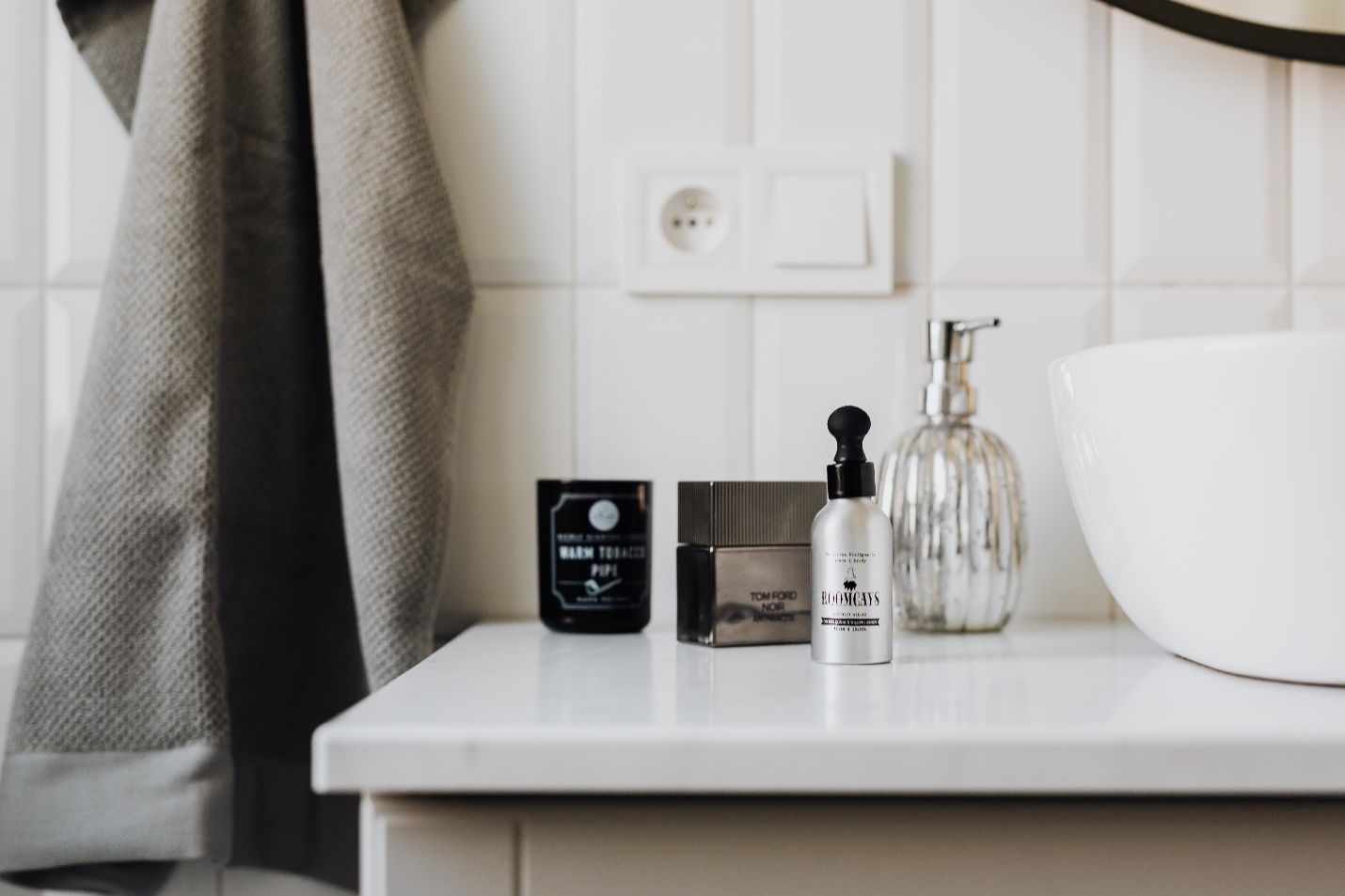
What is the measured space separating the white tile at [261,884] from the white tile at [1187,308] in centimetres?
71

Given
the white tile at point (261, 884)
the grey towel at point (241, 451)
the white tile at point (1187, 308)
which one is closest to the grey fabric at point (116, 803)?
the grey towel at point (241, 451)

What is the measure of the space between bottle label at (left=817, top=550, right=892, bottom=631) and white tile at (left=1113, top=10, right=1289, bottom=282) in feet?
1.26

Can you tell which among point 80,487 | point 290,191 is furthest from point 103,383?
point 290,191

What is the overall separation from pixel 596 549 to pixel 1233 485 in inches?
13.8

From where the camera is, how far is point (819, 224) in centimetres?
74

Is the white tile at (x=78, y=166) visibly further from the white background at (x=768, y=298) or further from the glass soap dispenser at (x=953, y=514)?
the glass soap dispenser at (x=953, y=514)

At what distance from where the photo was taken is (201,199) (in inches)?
24.3

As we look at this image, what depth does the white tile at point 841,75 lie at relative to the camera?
29.7 inches

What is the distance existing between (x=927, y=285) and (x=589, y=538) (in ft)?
1.06

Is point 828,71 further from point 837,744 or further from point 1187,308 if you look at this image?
point 837,744

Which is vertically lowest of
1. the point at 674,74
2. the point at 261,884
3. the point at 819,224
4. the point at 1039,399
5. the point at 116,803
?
the point at 261,884

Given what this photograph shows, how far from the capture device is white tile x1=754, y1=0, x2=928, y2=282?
0.76 meters

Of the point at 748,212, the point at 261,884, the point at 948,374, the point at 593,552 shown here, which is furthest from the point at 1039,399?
the point at 261,884

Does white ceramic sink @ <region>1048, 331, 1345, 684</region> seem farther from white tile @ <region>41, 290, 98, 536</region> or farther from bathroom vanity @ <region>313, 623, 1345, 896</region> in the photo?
white tile @ <region>41, 290, 98, 536</region>
